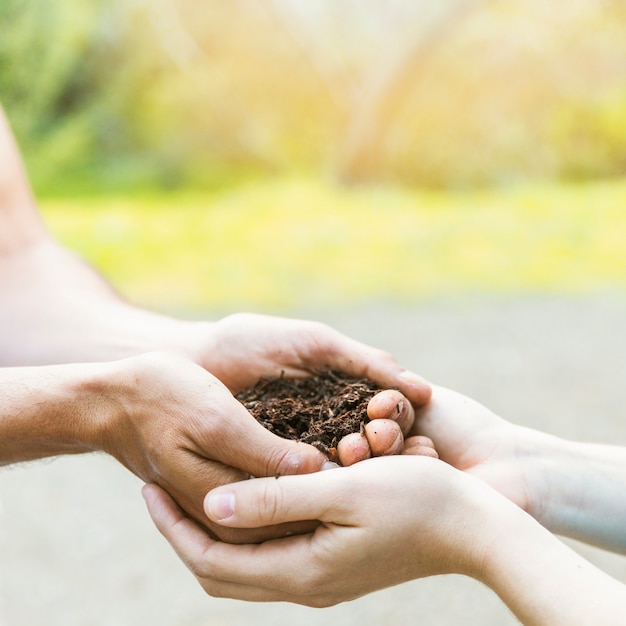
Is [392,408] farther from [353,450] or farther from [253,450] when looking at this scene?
[253,450]

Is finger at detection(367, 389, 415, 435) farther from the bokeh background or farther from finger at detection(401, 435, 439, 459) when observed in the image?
the bokeh background

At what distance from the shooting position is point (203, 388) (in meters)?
0.98

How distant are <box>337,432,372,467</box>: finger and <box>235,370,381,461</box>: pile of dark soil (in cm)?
A: 2

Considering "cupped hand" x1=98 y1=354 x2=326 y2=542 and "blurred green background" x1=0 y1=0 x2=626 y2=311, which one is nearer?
"cupped hand" x1=98 y1=354 x2=326 y2=542

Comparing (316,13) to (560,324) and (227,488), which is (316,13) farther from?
(227,488)

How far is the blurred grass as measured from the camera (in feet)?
15.1

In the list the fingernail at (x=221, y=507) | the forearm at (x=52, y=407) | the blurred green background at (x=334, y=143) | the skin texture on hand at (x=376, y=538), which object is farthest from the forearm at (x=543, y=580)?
the blurred green background at (x=334, y=143)

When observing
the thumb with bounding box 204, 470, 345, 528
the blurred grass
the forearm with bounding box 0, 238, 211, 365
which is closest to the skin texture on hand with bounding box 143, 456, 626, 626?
the thumb with bounding box 204, 470, 345, 528

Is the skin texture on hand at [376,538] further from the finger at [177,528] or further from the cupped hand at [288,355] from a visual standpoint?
the cupped hand at [288,355]

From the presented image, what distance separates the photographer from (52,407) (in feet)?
3.36

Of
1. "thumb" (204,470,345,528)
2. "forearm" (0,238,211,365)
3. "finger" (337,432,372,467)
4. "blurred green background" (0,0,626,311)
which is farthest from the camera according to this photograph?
"blurred green background" (0,0,626,311)

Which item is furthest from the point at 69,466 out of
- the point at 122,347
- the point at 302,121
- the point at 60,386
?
the point at 302,121

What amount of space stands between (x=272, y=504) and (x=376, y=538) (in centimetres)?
13

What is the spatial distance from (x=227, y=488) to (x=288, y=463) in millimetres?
88
